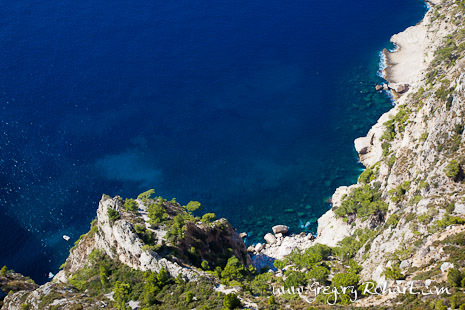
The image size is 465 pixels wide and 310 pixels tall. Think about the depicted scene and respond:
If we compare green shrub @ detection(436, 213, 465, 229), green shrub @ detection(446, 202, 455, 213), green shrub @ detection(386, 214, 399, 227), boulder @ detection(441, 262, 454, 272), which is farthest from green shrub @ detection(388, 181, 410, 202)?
boulder @ detection(441, 262, 454, 272)

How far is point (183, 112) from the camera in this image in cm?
14675

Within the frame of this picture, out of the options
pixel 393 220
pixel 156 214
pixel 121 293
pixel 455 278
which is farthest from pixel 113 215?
pixel 455 278

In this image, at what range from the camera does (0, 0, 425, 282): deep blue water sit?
116 m

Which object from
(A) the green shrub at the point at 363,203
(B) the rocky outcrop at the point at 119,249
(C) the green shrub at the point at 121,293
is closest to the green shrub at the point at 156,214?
(B) the rocky outcrop at the point at 119,249

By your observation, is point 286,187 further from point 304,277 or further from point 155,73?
point 155,73

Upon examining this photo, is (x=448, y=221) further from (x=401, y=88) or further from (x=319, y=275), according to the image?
(x=401, y=88)

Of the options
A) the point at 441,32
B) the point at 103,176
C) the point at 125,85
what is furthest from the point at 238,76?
the point at 441,32

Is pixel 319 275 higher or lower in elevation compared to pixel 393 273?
higher

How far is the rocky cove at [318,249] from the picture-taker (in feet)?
197

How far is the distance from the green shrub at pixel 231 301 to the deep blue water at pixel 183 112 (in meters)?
49.3

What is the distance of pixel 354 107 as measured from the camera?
467ft

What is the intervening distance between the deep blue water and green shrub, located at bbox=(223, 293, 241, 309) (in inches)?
1941

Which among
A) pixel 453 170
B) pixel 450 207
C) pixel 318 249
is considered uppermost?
pixel 453 170

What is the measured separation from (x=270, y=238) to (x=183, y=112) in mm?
63774
